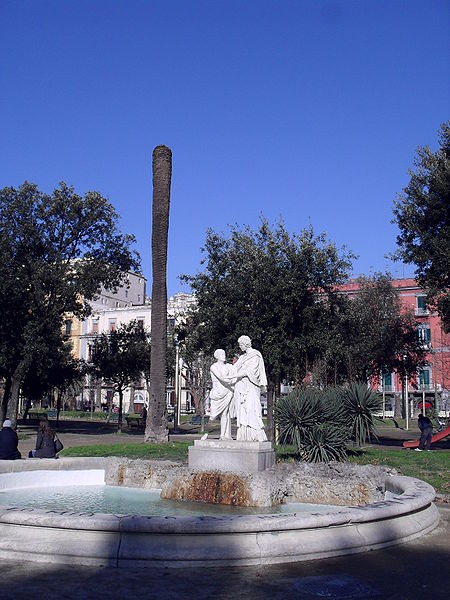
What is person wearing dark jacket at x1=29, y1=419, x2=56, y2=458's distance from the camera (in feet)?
41.5

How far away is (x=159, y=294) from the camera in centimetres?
2184

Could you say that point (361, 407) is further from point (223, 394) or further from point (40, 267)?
point (40, 267)

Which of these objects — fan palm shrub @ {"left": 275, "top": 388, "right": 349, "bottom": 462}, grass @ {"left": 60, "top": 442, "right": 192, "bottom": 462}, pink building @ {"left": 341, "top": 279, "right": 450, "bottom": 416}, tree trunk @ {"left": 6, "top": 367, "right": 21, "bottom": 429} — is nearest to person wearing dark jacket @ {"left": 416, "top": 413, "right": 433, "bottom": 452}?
fan palm shrub @ {"left": 275, "top": 388, "right": 349, "bottom": 462}

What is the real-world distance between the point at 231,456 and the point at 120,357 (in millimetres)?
26493

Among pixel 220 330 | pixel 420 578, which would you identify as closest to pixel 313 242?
pixel 220 330

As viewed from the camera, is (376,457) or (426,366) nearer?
(376,457)

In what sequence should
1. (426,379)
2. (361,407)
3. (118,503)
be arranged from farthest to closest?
(426,379), (361,407), (118,503)

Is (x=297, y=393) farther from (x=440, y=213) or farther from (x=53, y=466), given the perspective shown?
(x=440, y=213)

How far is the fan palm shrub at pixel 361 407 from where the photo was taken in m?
16.0

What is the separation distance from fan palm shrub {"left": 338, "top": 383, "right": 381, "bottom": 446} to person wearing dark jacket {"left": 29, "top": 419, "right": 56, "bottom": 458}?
722 centimetres

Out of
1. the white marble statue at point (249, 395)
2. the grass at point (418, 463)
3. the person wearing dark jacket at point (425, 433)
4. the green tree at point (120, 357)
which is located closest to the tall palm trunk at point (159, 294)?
the grass at point (418, 463)

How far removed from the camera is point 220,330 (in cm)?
2517

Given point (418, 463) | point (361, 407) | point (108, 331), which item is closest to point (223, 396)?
point (361, 407)

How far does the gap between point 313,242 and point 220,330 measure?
512 centimetres
